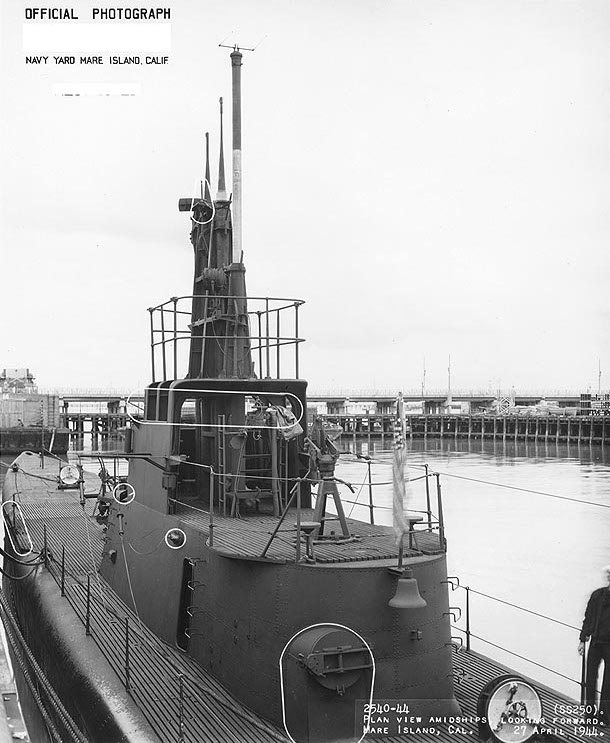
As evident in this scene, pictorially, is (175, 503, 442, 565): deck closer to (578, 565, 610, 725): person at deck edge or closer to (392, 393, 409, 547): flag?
(392, 393, 409, 547): flag

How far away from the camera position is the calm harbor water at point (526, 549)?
16.7 meters

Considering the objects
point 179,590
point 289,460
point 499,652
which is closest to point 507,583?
point 499,652

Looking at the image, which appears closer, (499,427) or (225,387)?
(225,387)

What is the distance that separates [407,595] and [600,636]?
2.50 metres

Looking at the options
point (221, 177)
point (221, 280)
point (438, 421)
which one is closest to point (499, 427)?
point (438, 421)

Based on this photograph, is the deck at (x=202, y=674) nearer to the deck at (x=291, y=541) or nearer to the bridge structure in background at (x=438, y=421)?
the deck at (x=291, y=541)

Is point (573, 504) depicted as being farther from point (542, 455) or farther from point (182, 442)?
point (542, 455)

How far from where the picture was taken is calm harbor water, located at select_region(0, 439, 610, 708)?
16.7 meters

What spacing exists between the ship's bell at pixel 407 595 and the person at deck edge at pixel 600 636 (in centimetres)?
219

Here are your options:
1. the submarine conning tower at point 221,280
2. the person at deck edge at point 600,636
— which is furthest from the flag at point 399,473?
the submarine conning tower at point 221,280

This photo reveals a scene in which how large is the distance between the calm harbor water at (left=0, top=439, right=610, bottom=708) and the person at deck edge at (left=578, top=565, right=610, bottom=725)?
103 centimetres

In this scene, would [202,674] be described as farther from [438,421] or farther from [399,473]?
[438,421]

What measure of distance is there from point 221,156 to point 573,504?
25065 mm

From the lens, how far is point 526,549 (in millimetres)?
24672
